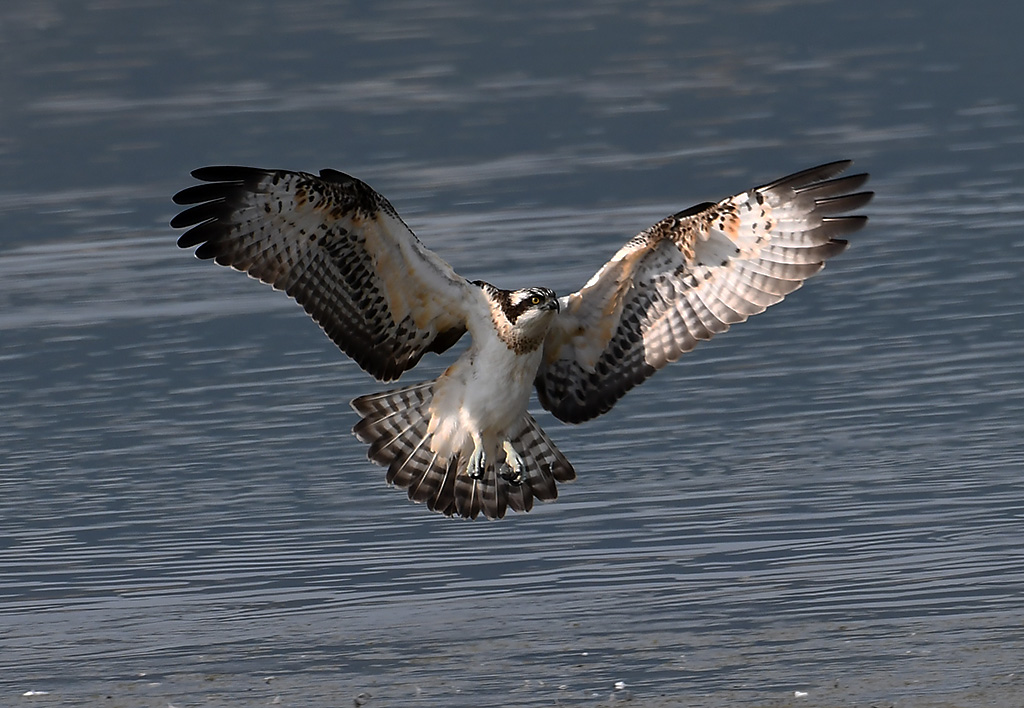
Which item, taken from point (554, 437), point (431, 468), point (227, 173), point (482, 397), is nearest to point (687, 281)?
point (482, 397)

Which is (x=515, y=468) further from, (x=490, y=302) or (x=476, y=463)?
(x=490, y=302)

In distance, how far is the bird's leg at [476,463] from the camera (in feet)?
32.0

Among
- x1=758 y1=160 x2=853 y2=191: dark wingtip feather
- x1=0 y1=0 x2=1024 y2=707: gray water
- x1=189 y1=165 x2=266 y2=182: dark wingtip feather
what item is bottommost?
x1=0 y1=0 x2=1024 y2=707: gray water

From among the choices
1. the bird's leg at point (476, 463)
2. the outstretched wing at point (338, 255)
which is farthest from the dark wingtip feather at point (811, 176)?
the bird's leg at point (476, 463)

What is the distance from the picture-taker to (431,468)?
32.1 feet

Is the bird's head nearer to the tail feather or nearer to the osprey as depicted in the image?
the osprey

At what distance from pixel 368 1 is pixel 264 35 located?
347 centimetres

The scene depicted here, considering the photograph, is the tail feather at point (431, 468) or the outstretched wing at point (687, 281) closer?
the outstretched wing at point (687, 281)

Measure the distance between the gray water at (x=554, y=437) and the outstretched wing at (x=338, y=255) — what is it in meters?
1.07

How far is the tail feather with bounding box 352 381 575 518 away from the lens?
32.0 feet

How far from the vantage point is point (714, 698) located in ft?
26.3

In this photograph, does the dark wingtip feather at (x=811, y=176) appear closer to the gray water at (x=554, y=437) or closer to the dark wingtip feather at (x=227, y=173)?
the gray water at (x=554, y=437)

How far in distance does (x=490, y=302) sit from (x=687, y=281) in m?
0.88

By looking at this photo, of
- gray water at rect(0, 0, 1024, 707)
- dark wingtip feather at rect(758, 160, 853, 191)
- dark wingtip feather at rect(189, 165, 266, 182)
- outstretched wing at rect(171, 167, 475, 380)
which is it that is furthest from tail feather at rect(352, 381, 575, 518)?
dark wingtip feather at rect(758, 160, 853, 191)
